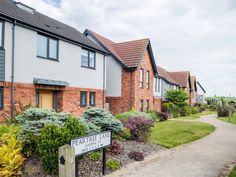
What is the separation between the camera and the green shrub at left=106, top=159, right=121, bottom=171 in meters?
7.33

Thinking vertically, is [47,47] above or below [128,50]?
below

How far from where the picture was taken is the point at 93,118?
32.6 ft

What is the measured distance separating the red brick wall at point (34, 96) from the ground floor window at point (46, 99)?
1.05ft

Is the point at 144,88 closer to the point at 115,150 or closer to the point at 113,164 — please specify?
the point at 115,150

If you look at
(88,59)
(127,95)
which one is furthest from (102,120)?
(127,95)

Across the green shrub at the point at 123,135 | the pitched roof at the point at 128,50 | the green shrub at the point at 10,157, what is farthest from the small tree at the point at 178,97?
the green shrub at the point at 10,157

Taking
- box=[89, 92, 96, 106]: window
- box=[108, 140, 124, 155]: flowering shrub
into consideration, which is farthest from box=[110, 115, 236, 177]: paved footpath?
box=[89, 92, 96, 106]: window

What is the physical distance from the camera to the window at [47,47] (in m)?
13.0

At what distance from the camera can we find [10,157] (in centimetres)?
634

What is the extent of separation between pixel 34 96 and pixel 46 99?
1.28m

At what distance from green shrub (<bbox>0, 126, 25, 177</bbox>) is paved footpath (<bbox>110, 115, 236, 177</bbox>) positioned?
2701 mm

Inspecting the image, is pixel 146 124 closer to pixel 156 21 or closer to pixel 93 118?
pixel 93 118

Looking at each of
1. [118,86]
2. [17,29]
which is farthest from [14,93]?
[118,86]

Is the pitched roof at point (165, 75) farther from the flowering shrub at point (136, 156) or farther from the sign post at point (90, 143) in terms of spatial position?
the sign post at point (90, 143)
